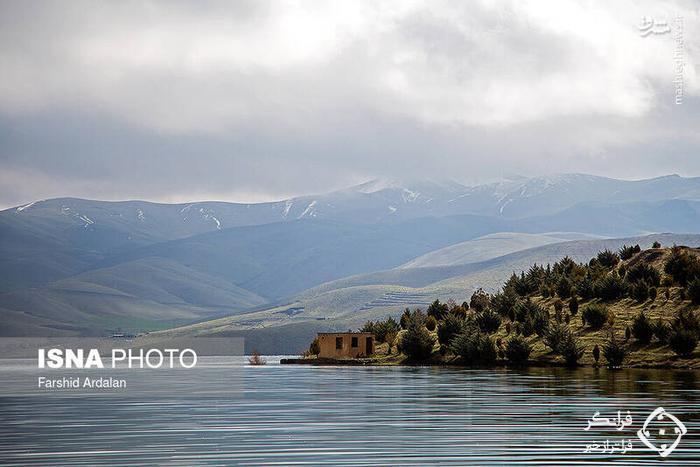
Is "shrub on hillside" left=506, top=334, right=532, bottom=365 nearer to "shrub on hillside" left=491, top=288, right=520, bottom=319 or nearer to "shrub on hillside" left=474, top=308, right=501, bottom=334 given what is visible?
"shrub on hillside" left=474, top=308, right=501, bottom=334

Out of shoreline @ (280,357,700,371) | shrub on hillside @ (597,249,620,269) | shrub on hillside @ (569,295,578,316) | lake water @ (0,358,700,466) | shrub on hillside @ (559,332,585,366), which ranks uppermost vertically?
shrub on hillside @ (597,249,620,269)

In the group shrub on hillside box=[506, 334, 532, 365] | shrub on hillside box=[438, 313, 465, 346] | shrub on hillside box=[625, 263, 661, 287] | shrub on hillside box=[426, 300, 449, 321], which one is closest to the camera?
shrub on hillside box=[506, 334, 532, 365]

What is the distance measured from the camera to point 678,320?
98.6 meters

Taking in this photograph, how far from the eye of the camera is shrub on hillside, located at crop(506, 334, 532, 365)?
344ft

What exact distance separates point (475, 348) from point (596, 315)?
1181cm

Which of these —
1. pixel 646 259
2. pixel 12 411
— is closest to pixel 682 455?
pixel 12 411

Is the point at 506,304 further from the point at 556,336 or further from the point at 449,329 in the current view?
the point at 556,336

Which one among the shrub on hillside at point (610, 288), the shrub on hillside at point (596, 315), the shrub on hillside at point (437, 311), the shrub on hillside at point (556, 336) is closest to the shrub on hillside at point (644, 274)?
the shrub on hillside at point (610, 288)

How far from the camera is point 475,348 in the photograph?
110938 mm

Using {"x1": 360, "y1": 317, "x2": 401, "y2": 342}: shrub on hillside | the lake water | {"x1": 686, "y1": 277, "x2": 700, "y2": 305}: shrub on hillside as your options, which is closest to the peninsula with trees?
{"x1": 686, "y1": 277, "x2": 700, "y2": 305}: shrub on hillside

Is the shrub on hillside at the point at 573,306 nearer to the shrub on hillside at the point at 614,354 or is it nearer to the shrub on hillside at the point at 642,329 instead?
the shrub on hillside at the point at 642,329

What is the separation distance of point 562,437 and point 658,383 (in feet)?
112

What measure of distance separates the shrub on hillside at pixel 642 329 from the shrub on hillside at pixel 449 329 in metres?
21.9

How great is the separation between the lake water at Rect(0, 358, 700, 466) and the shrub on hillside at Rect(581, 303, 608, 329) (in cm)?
4363
